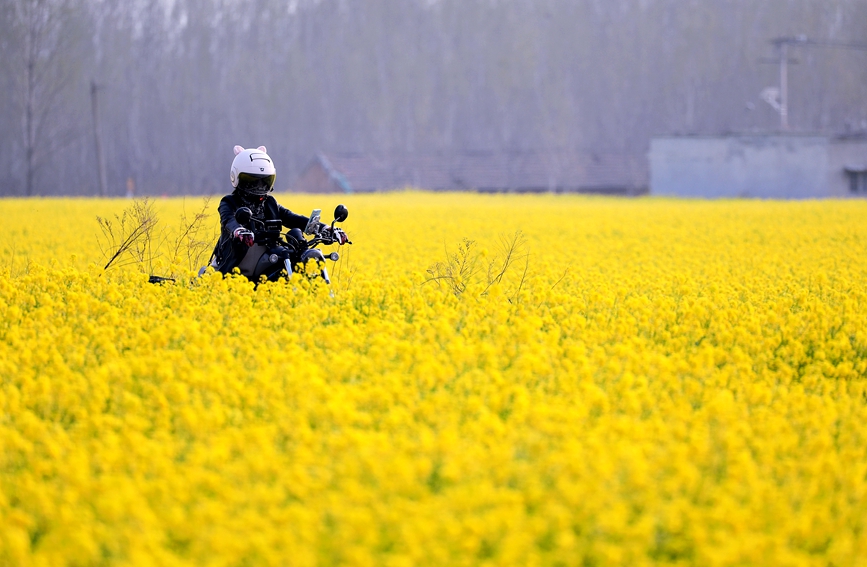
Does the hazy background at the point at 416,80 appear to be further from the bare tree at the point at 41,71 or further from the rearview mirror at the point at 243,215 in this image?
the rearview mirror at the point at 243,215

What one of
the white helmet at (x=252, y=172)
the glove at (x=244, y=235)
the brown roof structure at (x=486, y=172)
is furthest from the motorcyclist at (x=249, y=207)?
the brown roof structure at (x=486, y=172)

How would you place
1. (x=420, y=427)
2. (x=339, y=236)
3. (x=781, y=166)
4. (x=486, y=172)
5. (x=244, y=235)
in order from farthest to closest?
(x=486, y=172) < (x=781, y=166) < (x=339, y=236) < (x=244, y=235) < (x=420, y=427)

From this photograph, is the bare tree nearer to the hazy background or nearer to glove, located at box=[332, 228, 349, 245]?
the hazy background

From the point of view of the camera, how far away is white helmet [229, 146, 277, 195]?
8.72 meters

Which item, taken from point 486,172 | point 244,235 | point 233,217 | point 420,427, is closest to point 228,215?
point 233,217

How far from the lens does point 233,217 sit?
339 inches

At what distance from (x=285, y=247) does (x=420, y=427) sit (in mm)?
4307

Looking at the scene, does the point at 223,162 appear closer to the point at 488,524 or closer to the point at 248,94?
the point at 248,94

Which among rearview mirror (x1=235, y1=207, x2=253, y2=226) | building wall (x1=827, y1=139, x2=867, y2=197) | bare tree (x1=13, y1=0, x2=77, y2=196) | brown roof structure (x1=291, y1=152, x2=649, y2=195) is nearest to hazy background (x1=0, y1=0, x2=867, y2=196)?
brown roof structure (x1=291, y1=152, x2=649, y2=195)

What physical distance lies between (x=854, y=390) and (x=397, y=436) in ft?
10.5

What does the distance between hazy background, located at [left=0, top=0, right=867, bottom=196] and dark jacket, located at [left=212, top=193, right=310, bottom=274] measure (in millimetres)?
48322

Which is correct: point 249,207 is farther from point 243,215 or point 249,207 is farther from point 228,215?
point 243,215

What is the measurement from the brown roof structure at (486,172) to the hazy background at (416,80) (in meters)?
1.30

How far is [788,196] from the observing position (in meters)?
41.0
